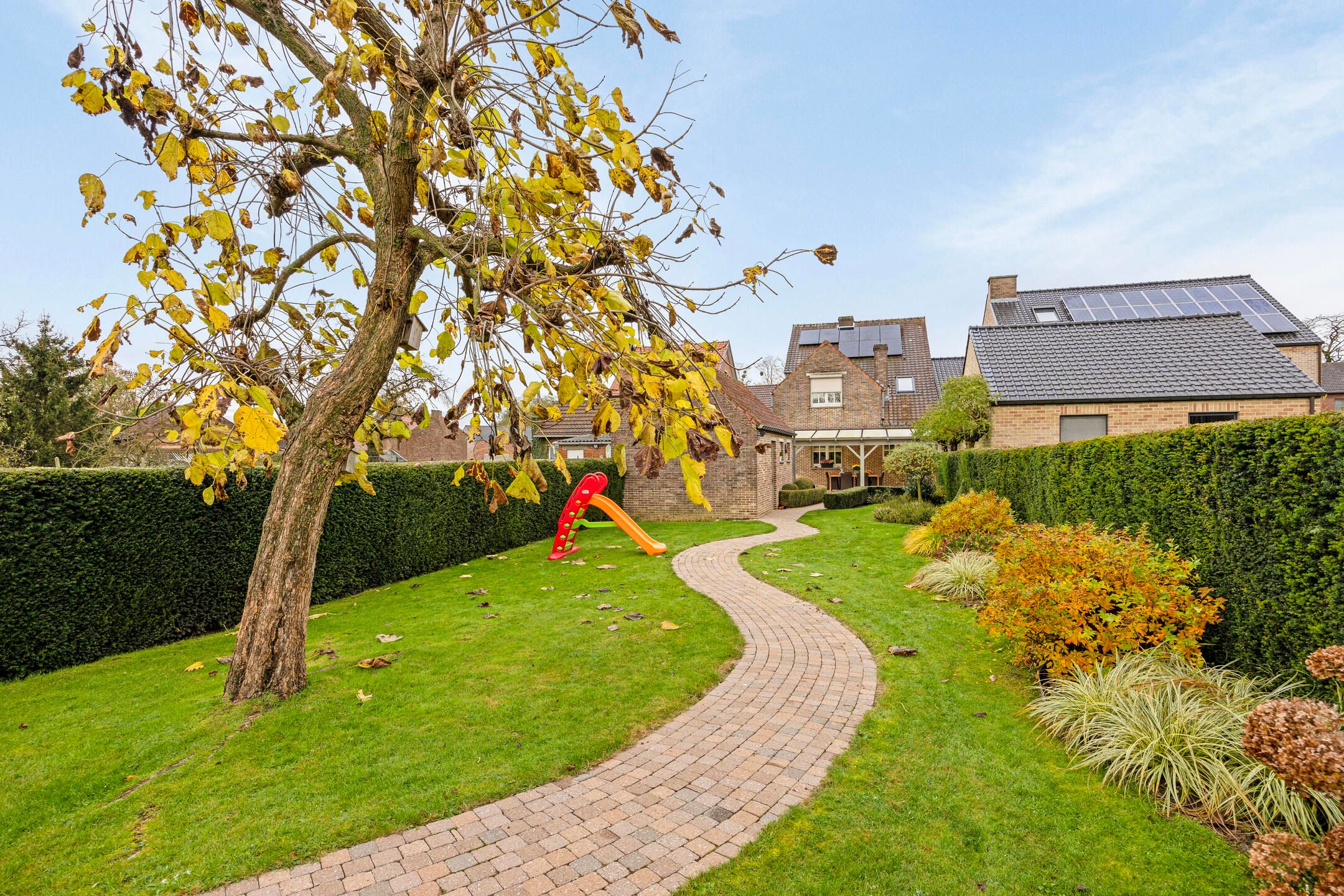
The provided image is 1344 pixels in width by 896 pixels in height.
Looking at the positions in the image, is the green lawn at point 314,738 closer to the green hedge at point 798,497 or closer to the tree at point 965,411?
the tree at point 965,411

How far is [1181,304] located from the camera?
24.0m

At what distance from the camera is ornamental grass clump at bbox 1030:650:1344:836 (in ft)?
10.1

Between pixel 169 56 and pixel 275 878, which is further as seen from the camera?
pixel 169 56

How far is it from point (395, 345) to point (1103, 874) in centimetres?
A: 569

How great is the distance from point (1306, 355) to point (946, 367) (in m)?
15.1

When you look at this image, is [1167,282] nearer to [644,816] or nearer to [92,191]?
[644,816]

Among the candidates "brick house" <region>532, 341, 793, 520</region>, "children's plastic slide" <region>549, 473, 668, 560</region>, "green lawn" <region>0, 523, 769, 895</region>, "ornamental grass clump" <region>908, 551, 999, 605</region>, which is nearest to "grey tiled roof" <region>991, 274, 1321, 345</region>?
"brick house" <region>532, 341, 793, 520</region>

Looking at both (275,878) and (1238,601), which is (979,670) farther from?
(275,878)

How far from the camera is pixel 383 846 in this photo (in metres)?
2.96

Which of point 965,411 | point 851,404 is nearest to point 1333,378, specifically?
point 851,404

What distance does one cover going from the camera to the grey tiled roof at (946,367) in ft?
110

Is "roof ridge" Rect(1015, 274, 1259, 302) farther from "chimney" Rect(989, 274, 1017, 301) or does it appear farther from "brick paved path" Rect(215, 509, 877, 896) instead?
"brick paved path" Rect(215, 509, 877, 896)

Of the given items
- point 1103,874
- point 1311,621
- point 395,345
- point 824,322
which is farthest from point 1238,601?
point 824,322

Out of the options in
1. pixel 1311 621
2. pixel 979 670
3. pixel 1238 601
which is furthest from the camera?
pixel 979 670
